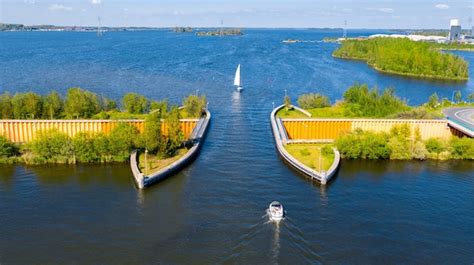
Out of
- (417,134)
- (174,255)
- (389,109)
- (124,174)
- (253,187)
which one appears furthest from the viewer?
(389,109)

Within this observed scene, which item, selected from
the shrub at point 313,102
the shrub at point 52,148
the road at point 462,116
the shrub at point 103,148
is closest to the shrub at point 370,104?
the shrub at point 313,102

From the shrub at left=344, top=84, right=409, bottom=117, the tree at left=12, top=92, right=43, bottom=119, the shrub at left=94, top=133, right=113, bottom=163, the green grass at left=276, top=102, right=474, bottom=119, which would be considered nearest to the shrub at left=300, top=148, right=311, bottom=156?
the green grass at left=276, top=102, right=474, bottom=119

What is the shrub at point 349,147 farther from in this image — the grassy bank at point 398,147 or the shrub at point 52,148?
the shrub at point 52,148

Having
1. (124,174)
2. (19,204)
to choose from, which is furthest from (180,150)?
(19,204)

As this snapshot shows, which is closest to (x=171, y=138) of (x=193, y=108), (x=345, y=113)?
(x=193, y=108)

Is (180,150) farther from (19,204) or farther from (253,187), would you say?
(19,204)

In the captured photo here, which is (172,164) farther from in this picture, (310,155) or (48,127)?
(48,127)

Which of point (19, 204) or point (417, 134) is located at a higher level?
point (417, 134)
